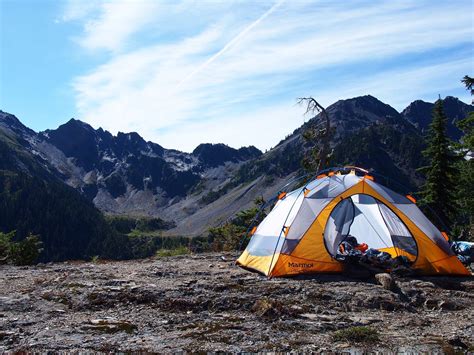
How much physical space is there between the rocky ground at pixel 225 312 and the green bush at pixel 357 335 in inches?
1.9

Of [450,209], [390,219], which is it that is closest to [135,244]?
[450,209]

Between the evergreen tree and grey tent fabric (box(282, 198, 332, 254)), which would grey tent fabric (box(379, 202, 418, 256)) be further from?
the evergreen tree

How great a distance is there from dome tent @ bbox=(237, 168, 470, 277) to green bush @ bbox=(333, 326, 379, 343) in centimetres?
477

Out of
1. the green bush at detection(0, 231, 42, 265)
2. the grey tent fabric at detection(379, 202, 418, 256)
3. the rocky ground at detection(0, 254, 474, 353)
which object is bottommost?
the rocky ground at detection(0, 254, 474, 353)

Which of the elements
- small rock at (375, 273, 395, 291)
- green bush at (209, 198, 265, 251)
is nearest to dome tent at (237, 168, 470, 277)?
small rock at (375, 273, 395, 291)

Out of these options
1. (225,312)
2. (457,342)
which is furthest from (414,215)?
(225,312)

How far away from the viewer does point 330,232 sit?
1345 centimetres

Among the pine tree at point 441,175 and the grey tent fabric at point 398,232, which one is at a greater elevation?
the pine tree at point 441,175

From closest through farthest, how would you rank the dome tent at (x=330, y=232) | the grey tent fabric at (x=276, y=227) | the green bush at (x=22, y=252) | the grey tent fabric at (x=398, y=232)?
1. the dome tent at (x=330, y=232)
2. the grey tent fabric at (x=276, y=227)
3. the grey tent fabric at (x=398, y=232)
4. the green bush at (x=22, y=252)

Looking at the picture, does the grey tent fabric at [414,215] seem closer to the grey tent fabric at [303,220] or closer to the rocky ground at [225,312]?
the rocky ground at [225,312]

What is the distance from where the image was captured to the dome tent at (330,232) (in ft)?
41.5

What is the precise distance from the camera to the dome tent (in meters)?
12.6

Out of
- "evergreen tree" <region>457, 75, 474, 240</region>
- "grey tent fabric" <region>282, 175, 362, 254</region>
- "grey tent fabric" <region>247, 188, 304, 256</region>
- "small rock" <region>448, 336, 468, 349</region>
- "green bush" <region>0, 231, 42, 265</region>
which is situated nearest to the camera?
"small rock" <region>448, 336, 468, 349</region>

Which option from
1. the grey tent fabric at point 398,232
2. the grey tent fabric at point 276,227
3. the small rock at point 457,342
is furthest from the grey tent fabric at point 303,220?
the small rock at point 457,342
